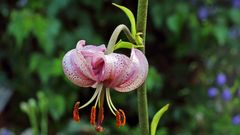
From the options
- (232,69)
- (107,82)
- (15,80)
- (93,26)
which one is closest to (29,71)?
(15,80)

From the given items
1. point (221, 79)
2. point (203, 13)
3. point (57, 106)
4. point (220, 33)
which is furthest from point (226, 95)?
point (57, 106)

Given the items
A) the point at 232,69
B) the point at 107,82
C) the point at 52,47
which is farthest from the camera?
the point at 232,69

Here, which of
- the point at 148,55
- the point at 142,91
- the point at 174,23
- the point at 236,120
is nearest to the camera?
the point at 142,91

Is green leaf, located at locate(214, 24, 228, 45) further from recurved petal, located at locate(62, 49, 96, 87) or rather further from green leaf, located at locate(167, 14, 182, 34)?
recurved petal, located at locate(62, 49, 96, 87)

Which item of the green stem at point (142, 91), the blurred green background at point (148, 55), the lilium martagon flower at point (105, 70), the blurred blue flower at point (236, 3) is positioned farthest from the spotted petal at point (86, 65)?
the blurred blue flower at point (236, 3)

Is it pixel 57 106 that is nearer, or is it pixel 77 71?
pixel 77 71

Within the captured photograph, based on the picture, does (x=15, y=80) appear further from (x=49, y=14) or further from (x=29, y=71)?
(x=49, y=14)

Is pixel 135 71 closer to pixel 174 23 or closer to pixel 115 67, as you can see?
pixel 115 67
